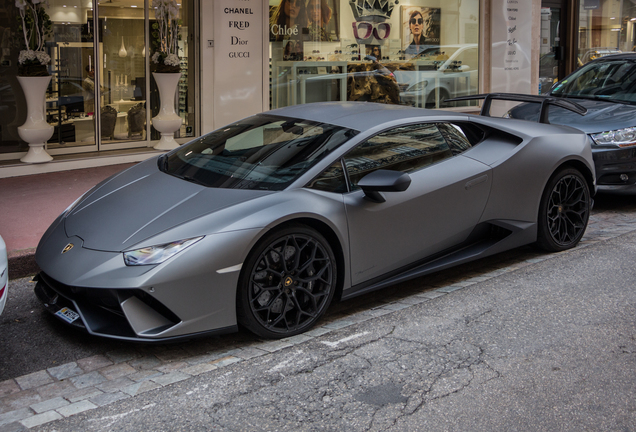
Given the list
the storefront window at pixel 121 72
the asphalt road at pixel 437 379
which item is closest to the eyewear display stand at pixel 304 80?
the storefront window at pixel 121 72

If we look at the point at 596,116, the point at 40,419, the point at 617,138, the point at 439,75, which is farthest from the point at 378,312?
the point at 439,75

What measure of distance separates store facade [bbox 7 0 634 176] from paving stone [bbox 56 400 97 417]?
638 centimetres

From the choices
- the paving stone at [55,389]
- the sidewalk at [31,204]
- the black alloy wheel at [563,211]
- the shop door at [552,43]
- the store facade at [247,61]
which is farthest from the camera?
the shop door at [552,43]

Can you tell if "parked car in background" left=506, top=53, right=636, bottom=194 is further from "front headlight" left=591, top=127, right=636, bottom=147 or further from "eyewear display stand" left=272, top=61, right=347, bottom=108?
"eyewear display stand" left=272, top=61, right=347, bottom=108

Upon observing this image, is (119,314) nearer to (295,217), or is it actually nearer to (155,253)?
(155,253)

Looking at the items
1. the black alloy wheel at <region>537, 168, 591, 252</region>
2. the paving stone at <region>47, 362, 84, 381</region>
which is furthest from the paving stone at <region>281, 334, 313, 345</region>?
the black alloy wheel at <region>537, 168, 591, 252</region>

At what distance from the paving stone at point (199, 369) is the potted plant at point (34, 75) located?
6283mm

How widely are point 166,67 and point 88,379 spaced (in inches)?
292

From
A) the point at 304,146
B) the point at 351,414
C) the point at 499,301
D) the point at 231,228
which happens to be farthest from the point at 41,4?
the point at 351,414

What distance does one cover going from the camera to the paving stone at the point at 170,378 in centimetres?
356

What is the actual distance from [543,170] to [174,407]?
3513 mm

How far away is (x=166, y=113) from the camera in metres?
10.4

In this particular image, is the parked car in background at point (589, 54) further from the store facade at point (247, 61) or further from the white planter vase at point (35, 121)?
the white planter vase at point (35, 121)

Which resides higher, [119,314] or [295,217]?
→ [295,217]
